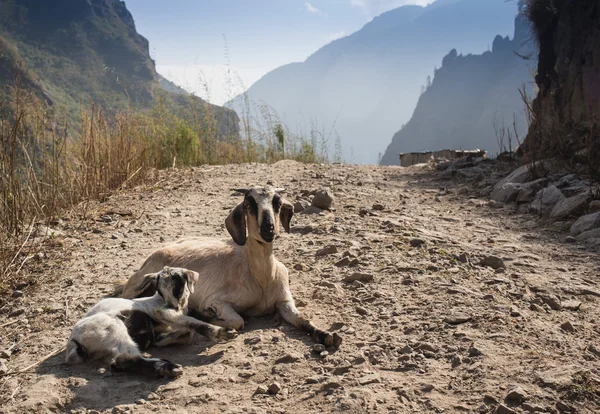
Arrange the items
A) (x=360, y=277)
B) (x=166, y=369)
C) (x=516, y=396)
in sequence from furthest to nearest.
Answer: (x=360, y=277), (x=166, y=369), (x=516, y=396)

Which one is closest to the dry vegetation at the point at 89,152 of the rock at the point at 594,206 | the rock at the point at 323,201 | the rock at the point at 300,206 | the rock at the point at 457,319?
the rock at the point at 300,206

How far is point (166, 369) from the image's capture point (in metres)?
2.70

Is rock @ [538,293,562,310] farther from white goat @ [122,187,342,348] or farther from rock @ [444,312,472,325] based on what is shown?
white goat @ [122,187,342,348]

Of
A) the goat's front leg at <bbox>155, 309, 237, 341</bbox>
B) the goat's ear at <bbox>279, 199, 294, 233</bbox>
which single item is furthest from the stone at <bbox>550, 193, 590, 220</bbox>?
the goat's front leg at <bbox>155, 309, 237, 341</bbox>

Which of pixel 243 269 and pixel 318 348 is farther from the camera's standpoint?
pixel 243 269

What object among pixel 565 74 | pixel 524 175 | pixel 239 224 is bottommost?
pixel 239 224

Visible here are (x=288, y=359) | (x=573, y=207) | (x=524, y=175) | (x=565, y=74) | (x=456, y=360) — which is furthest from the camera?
(x=565, y=74)

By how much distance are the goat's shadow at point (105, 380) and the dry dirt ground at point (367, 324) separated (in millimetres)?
10

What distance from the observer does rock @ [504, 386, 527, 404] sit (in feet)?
7.81

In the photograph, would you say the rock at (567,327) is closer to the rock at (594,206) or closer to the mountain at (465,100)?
the rock at (594,206)

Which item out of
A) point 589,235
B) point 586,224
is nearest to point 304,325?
point 589,235

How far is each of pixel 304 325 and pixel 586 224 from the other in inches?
147

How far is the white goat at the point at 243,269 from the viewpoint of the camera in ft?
11.3

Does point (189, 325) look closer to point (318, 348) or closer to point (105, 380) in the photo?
point (105, 380)
